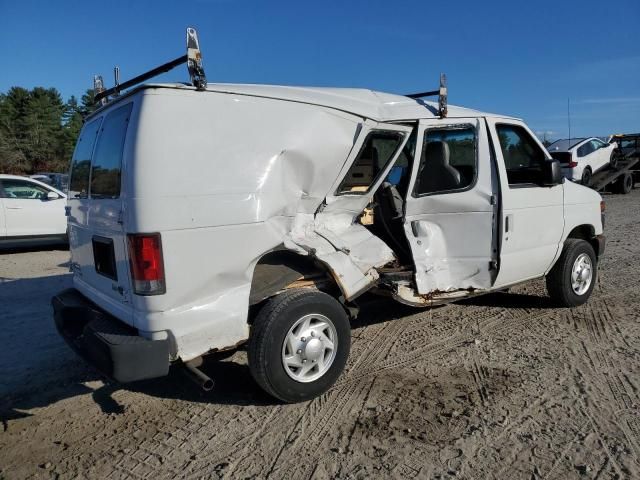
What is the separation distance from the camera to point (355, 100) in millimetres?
4238

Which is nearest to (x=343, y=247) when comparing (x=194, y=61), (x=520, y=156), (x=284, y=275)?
(x=284, y=275)

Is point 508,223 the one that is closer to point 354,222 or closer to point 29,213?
point 354,222

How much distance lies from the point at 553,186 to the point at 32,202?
33.8 ft

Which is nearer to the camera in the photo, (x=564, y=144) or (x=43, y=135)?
(x=564, y=144)

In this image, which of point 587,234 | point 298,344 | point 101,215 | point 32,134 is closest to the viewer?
point 101,215

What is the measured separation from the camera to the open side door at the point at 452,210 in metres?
4.61

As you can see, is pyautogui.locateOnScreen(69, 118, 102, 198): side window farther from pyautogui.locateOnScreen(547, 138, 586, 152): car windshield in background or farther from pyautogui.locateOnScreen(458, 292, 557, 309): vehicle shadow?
pyautogui.locateOnScreen(547, 138, 586, 152): car windshield in background

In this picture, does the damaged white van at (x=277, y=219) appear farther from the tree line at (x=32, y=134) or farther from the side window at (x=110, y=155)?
the tree line at (x=32, y=134)

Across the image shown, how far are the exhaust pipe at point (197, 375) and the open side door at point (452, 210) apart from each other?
2135 mm

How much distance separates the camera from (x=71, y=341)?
3598 mm

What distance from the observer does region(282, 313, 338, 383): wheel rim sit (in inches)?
139

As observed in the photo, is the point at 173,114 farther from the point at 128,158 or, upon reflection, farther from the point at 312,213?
the point at 312,213

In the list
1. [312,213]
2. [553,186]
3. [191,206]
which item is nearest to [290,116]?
[312,213]

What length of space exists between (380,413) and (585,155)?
1778 cm
